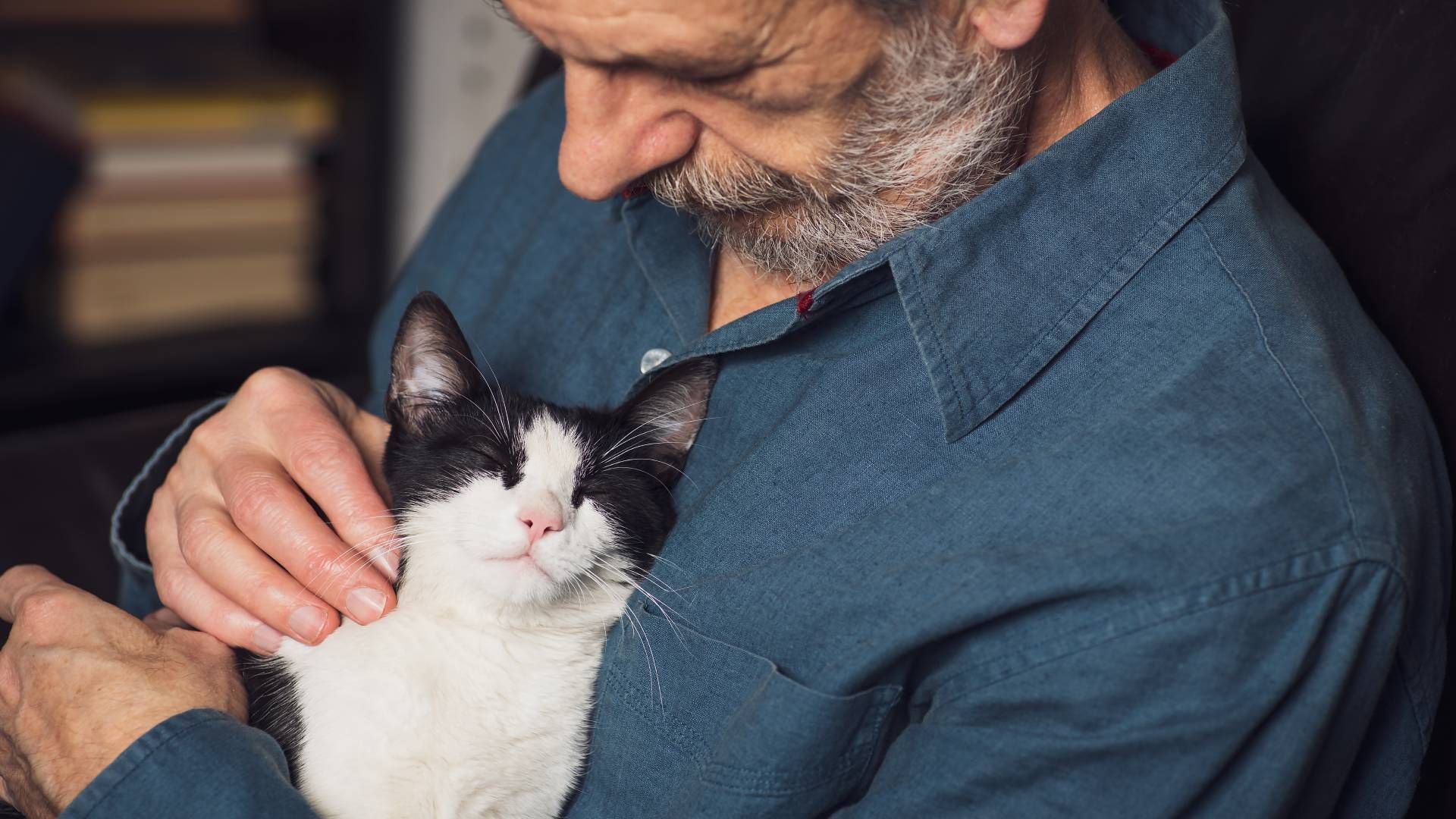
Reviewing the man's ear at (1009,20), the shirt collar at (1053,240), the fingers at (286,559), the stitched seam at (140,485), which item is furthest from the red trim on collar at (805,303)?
the stitched seam at (140,485)

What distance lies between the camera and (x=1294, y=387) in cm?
86

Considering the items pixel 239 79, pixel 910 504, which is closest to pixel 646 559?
pixel 910 504

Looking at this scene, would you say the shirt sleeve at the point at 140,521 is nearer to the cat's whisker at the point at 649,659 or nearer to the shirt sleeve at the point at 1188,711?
the cat's whisker at the point at 649,659

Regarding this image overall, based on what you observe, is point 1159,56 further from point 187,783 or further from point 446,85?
point 446,85

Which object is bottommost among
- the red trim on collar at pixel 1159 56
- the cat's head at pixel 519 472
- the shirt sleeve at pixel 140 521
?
the shirt sleeve at pixel 140 521

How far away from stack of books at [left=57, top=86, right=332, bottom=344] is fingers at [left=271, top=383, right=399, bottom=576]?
2.26 metres

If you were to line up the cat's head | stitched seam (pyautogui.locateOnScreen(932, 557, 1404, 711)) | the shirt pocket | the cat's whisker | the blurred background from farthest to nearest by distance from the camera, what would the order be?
1. the blurred background
2. the cat's head
3. the cat's whisker
4. the shirt pocket
5. stitched seam (pyautogui.locateOnScreen(932, 557, 1404, 711))

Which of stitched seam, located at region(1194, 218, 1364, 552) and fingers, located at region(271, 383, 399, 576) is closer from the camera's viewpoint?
stitched seam, located at region(1194, 218, 1364, 552)

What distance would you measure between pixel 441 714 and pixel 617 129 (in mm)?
564

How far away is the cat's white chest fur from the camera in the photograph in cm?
105

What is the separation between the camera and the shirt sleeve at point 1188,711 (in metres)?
0.80

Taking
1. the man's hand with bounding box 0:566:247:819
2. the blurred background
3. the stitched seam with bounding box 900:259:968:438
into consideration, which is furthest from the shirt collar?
the blurred background

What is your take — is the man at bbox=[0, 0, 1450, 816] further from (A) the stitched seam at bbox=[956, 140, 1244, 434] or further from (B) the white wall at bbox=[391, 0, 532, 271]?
(B) the white wall at bbox=[391, 0, 532, 271]

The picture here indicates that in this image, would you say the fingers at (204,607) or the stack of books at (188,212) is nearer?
the fingers at (204,607)
